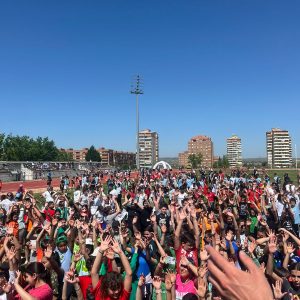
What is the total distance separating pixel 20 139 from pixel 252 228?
86808mm

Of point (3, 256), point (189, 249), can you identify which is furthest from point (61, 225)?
point (189, 249)

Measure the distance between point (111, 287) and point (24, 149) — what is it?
286 feet

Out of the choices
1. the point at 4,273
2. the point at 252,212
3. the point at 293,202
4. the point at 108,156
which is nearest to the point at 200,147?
the point at 108,156

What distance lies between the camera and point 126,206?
10086mm

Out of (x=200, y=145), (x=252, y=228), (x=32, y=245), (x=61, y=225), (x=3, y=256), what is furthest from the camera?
(x=200, y=145)

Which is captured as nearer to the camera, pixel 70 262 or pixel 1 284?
pixel 1 284

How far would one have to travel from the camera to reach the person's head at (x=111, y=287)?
3285mm

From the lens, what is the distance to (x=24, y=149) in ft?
277

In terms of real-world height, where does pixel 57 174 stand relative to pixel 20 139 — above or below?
below

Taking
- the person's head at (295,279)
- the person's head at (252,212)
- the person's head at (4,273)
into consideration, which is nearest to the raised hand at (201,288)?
the person's head at (295,279)

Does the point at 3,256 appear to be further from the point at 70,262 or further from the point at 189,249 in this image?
the point at 189,249

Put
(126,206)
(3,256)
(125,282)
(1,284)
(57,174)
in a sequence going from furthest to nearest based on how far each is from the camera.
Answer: (57,174)
(126,206)
(3,256)
(1,284)
(125,282)

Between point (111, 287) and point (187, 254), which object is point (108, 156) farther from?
point (111, 287)

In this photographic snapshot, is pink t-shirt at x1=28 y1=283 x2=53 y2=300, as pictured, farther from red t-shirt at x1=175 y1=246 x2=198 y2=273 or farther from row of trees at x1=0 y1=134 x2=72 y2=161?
row of trees at x1=0 y1=134 x2=72 y2=161
